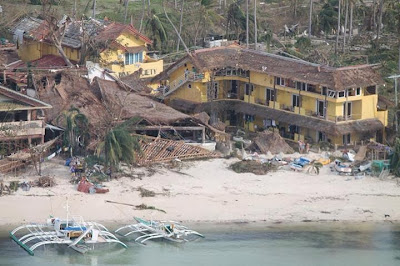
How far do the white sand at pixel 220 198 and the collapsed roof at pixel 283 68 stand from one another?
710 centimetres

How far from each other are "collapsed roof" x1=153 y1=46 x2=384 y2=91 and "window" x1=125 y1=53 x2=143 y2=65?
5773mm

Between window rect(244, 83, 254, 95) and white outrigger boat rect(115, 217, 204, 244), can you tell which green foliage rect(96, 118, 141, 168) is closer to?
white outrigger boat rect(115, 217, 204, 244)

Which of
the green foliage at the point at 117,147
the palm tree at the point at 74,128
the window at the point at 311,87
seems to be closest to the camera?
the green foliage at the point at 117,147

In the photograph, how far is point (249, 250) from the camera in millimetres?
52656

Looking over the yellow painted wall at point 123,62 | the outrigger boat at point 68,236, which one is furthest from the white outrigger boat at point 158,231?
the yellow painted wall at point 123,62

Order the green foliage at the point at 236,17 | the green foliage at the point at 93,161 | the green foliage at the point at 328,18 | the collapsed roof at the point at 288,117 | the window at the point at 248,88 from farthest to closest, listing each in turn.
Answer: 1. the green foliage at the point at 328,18
2. the green foliage at the point at 236,17
3. the window at the point at 248,88
4. the collapsed roof at the point at 288,117
5. the green foliage at the point at 93,161

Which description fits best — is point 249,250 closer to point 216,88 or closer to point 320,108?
point 320,108

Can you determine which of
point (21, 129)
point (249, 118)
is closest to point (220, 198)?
point (21, 129)

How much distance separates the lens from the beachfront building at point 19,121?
202 ft

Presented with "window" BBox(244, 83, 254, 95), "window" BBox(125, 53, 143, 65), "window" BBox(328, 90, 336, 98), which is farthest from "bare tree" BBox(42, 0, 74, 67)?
"window" BBox(328, 90, 336, 98)

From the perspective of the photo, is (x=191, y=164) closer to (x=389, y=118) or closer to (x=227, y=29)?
(x=389, y=118)

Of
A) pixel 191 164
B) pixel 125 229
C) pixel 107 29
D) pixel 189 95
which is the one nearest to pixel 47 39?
pixel 107 29

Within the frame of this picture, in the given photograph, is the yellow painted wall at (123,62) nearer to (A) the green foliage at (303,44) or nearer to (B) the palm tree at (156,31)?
(B) the palm tree at (156,31)

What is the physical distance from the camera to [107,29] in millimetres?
80188
